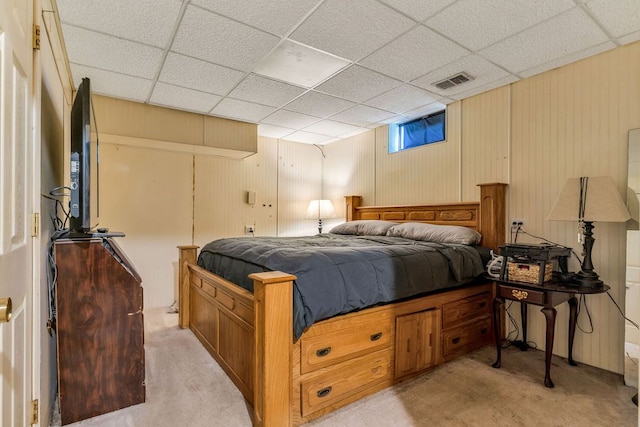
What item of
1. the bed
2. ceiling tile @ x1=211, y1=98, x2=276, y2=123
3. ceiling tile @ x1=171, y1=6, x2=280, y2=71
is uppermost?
ceiling tile @ x1=171, y1=6, x2=280, y2=71

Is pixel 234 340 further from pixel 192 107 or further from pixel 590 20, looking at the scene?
pixel 590 20

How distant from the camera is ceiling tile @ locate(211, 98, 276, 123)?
151 inches

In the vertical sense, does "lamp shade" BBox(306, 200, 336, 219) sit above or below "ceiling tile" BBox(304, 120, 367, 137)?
below

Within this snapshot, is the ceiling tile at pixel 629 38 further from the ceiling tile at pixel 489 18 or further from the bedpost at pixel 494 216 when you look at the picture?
the bedpost at pixel 494 216

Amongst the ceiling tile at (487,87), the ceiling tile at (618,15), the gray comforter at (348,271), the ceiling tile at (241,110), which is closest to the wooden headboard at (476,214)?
the gray comforter at (348,271)

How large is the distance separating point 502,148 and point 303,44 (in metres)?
2.17

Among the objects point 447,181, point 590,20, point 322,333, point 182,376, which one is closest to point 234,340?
point 182,376

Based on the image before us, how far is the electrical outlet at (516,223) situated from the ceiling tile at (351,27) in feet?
6.68

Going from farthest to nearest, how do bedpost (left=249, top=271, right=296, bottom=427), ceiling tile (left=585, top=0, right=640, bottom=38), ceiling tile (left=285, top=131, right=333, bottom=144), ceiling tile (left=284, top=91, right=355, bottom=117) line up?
ceiling tile (left=285, top=131, right=333, bottom=144)
ceiling tile (left=284, top=91, right=355, bottom=117)
ceiling tile (left=585, top=0, right=640, bottom=38)
bedpost (left=249, top=271, right=296, bottom=427)

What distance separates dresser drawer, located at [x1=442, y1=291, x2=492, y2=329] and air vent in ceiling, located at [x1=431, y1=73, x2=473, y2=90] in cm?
200

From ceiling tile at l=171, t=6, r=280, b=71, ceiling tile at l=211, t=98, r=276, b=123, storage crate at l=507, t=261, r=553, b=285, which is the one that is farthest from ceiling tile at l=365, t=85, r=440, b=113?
storage crate at l=507, t=261, r=553, b=285

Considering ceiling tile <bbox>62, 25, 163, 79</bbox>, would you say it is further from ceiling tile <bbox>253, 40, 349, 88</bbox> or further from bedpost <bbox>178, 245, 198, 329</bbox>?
bedpost <bbox>178, 245, 198, 329</bbox>

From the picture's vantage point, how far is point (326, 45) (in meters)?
2.56

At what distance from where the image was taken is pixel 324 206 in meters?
5.28
